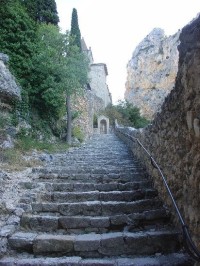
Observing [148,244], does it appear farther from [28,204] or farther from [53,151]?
[53,151]

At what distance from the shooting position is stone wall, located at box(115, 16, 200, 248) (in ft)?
9.79

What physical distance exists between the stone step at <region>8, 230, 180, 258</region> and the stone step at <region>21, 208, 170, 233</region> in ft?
1.28

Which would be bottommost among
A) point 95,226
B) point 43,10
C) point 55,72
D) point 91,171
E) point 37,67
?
point 95,226

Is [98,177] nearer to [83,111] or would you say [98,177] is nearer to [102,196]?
[102,196]

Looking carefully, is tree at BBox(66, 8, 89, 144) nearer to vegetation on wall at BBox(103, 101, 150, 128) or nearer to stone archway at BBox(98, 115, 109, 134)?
vegetation on wall at BBox(103, 101, 150, 128)

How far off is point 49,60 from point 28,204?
8.52m

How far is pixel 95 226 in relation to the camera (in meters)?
4.24

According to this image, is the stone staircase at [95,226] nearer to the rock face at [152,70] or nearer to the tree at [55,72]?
the tree at [55,72]

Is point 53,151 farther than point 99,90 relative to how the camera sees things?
No

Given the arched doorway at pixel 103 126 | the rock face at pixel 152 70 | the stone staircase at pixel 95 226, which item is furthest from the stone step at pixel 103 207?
the rock face at pixel 152 70

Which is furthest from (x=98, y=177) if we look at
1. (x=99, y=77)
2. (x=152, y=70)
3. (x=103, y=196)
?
(x=152, y=70)

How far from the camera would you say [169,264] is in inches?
126

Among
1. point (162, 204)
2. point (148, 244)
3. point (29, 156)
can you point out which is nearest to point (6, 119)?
point (29, 156)

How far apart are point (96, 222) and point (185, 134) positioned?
1.88 meters
